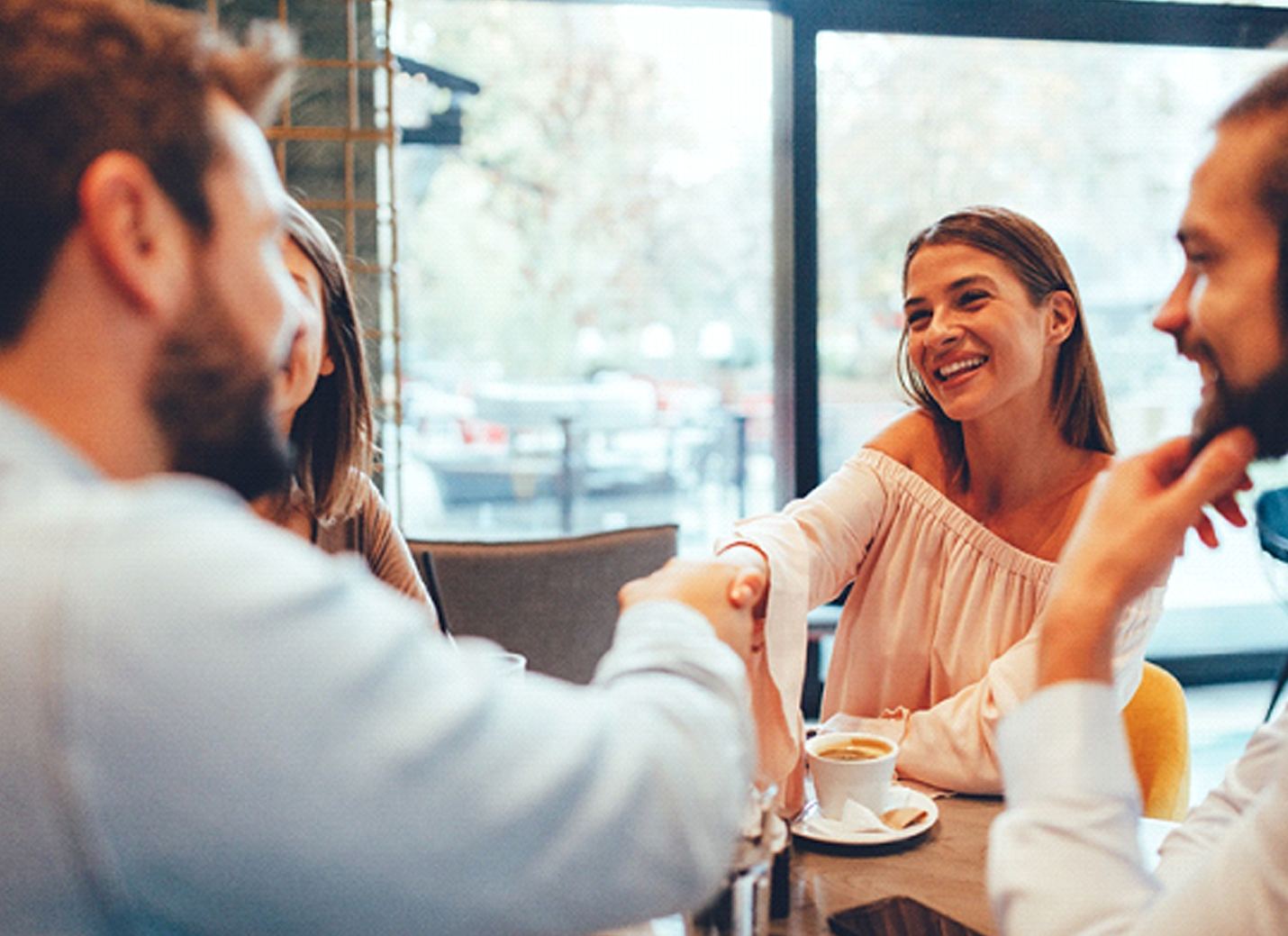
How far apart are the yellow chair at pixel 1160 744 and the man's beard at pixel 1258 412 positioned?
772mm

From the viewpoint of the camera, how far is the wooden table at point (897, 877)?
1089mm

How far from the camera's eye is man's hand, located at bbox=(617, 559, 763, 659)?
0.99m

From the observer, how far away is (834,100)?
3.65 metres

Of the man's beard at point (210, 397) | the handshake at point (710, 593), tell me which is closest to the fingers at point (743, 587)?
the handshake at point (710, 593)

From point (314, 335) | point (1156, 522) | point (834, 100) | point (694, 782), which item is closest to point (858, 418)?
point (834, 100)

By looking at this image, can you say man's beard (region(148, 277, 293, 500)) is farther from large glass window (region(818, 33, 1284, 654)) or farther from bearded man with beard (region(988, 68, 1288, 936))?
large glass window (region(818, 33, 1284, 654))

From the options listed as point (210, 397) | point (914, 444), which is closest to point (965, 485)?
point (914, 444)

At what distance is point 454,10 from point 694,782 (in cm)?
330

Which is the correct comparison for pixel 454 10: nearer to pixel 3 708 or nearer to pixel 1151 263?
pixel 1151 263

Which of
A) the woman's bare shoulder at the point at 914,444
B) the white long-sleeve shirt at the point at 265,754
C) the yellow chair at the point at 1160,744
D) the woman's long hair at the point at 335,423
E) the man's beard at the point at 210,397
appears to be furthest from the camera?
the woman's bare shoulder at the point at 914,444

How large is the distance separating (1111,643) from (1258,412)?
0.82 feet

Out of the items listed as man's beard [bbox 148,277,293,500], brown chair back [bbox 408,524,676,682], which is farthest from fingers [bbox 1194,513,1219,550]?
brown chair back [bbox 408,524,676,682]

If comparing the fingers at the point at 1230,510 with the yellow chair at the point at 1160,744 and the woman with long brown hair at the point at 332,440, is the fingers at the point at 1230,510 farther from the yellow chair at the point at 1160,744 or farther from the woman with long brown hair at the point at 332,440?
the woman with long brown hair at the point at 332,440

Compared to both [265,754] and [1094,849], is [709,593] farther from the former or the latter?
[265,754]
